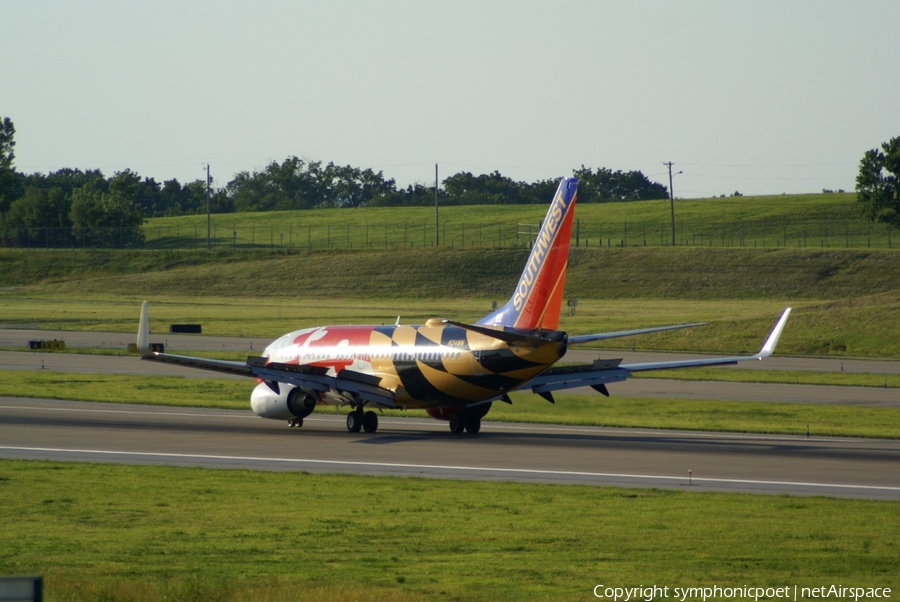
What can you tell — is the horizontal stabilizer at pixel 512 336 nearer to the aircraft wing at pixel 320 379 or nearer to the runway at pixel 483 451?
the runway at pixel 483 451

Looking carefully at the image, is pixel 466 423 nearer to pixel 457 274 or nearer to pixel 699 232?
pixel 457 274

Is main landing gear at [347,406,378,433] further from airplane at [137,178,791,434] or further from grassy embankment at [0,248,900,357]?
grassy embankment at [0,248,900,357]

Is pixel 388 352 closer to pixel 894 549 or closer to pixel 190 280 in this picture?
pixel 894 549

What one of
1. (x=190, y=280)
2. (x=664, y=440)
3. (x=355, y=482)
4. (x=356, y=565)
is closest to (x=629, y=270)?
(x=190, y=280)

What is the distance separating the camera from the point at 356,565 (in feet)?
62.1

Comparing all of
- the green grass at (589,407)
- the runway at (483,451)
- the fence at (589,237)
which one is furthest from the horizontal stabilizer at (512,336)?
the fence at (589,237)

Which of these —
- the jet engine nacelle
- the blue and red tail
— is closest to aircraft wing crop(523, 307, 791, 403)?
the blue and red tail

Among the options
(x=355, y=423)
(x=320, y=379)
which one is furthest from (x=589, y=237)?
(x=320, y=379)

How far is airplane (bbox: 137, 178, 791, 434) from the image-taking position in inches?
1465

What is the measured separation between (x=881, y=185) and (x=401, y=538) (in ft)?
Result: 520

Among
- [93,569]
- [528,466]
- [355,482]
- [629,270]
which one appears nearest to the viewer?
[93,569]

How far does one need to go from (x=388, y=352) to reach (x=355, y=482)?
12.3 meters

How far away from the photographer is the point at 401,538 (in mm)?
21469

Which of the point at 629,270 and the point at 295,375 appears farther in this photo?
the point at 629,270
